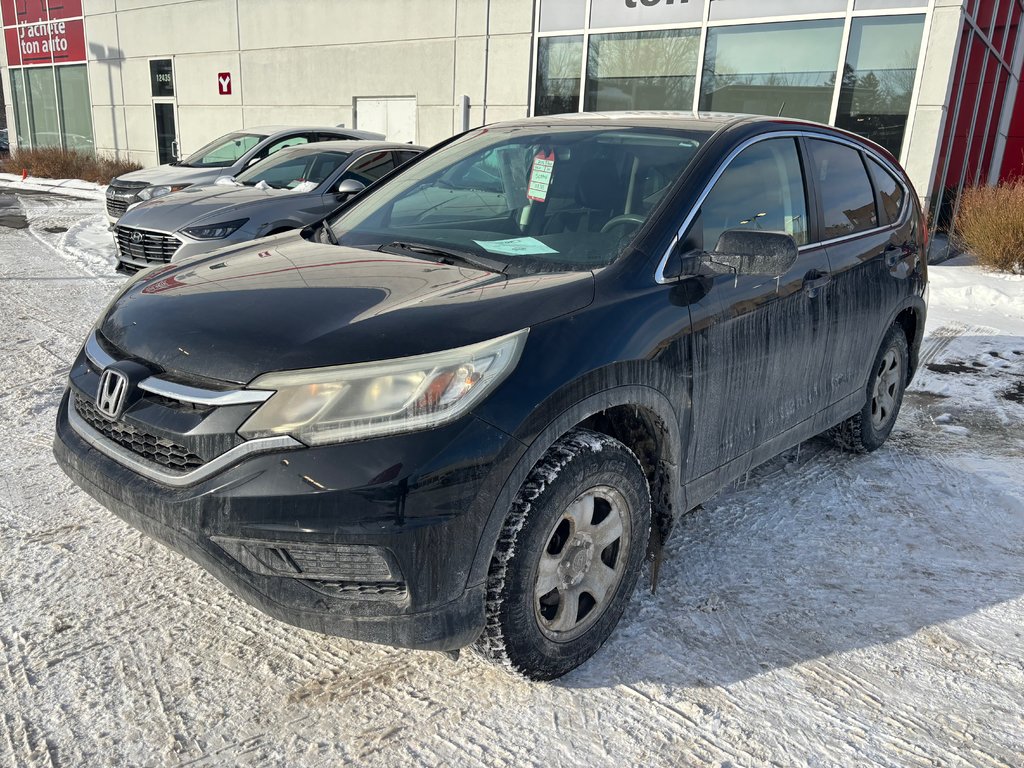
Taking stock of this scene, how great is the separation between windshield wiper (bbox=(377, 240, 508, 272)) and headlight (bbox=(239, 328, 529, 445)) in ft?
2.31

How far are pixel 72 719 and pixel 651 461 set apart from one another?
191 cm

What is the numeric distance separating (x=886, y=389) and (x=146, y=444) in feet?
12.5

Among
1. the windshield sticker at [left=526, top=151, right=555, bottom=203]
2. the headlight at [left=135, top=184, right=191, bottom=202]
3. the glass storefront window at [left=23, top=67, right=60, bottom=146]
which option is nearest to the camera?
the windshield sticker at [left=526, top=151, right=555, bottom=203]

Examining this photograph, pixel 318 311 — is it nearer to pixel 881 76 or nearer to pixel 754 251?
pixel 754 251

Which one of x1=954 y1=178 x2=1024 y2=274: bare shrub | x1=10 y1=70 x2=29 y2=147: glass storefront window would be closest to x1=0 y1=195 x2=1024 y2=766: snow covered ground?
x1=954 y1=178 x2=1024 y2=274: bare shrub

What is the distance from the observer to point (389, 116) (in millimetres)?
16484

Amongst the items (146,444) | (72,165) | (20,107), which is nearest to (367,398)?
(146,444)

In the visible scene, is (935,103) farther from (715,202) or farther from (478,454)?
(478,454)

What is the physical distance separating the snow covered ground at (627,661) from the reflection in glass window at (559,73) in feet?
36.2

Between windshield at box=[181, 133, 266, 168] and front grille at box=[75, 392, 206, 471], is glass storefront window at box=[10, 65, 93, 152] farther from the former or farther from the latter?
front grille at box=[75, 392, 206, 471]

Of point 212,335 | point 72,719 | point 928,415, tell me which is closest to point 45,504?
point 72,719

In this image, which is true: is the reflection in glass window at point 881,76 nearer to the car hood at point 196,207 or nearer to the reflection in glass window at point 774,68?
the reflection in glass window at point 774,68

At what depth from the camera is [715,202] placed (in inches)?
119

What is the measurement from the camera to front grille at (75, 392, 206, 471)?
7.34ft
